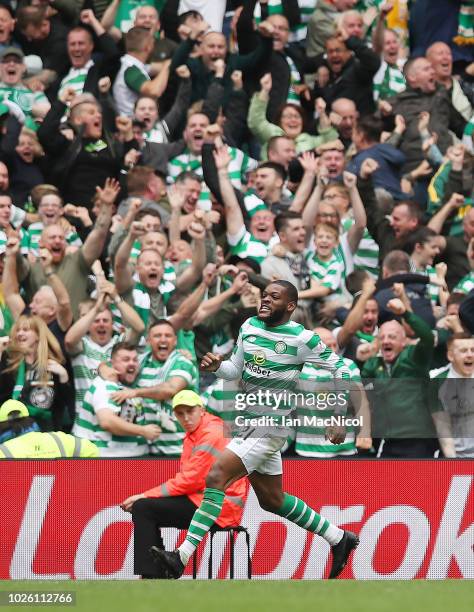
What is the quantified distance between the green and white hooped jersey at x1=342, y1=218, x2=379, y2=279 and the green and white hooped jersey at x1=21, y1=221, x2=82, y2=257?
254 centimetres

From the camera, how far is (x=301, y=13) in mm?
17172

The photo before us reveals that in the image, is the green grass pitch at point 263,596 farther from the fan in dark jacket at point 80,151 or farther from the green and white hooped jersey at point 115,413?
the fan in dark jacket at point 80,151

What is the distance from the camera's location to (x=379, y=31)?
1648 centimetres

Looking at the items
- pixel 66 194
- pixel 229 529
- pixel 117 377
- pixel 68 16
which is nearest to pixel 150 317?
pixel 117 377

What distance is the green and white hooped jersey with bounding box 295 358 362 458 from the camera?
40.9 ft

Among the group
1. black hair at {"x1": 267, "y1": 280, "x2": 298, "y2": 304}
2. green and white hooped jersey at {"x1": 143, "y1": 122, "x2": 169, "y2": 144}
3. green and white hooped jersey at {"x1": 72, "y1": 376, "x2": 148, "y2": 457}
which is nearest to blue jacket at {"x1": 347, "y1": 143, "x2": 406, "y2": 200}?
green and white hooped jersey at {"x1": 143, "y1": 122, "x2": 169, "y2": 144}

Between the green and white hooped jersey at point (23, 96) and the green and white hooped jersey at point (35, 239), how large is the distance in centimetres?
157

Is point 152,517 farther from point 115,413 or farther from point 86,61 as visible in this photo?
point 86,61

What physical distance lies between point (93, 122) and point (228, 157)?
4.68 ft

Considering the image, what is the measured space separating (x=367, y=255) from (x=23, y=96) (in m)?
3.84

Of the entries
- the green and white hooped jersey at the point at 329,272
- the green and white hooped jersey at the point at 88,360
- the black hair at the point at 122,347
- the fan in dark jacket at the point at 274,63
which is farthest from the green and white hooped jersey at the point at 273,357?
the fan in dark jacket at the point at 274,63

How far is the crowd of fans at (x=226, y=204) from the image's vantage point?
503 inches

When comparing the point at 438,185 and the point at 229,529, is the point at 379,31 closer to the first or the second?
the point at 438,185

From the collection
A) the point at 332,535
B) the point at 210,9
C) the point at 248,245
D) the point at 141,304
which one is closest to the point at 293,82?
the point at 210,9
